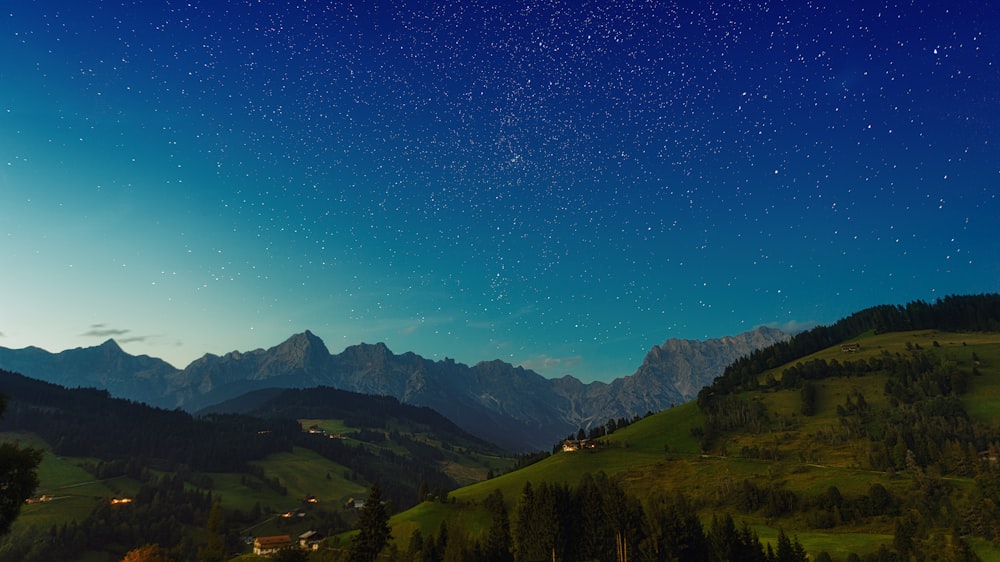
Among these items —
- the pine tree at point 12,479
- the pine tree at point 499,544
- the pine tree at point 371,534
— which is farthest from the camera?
the pine tree at point 499,544

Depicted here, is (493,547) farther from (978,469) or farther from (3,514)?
(978,469)

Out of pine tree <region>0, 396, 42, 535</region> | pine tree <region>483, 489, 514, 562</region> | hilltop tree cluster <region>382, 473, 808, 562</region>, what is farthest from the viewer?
pine tree <region>483, 489, 514, 562</region>

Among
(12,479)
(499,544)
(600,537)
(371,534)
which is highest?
(12,479)

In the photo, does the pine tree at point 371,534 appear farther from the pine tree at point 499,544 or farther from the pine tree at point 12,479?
the pine tree at point 12,479

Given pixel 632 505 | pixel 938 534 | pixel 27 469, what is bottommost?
pixel 938 534

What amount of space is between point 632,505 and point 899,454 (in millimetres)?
135518

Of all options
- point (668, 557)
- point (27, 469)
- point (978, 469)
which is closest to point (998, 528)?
point (978, 469)

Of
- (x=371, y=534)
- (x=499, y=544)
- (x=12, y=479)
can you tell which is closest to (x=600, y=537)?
(x=499, y=544)

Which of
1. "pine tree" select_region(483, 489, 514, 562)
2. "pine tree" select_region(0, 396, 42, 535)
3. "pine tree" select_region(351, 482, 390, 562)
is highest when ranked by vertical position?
"pine tree" select_region(0, 396, 42, 535)

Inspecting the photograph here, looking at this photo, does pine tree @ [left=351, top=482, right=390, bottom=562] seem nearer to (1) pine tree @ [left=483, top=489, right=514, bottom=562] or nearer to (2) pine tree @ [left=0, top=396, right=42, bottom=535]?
(1) pine tree @ [left=483, top=489, right=514, bottom=562]

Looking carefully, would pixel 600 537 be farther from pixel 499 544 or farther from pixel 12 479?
pixel 12 479

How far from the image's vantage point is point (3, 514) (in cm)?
2278

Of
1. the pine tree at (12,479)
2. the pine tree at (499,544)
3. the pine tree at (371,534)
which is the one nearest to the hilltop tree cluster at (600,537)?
the pine tree at (499,544)

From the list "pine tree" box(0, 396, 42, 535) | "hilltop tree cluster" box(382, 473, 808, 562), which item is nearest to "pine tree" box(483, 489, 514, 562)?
"hilltop tree cluster" box(382, 473, 808, 562)
